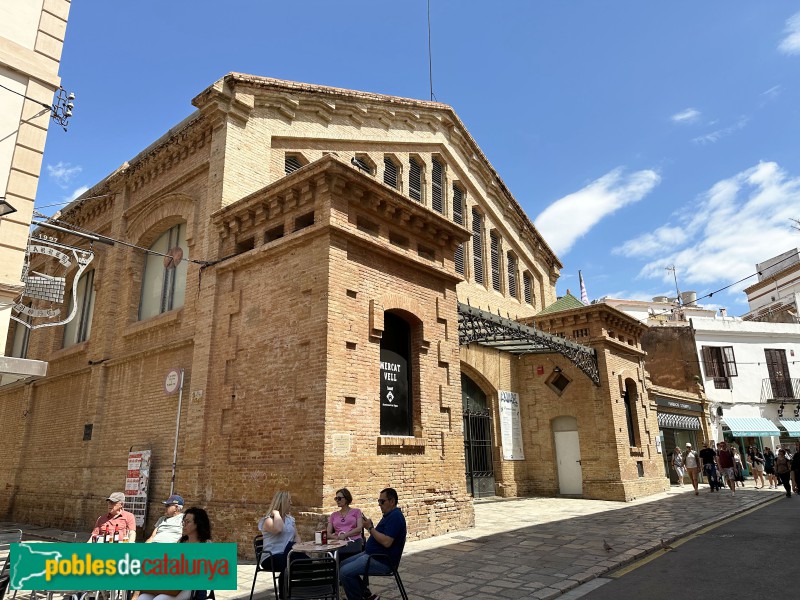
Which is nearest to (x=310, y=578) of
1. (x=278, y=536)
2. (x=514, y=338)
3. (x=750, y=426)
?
(x=278, y=536)

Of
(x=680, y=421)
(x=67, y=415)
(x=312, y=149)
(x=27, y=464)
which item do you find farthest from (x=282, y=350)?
(x=680, y=421)

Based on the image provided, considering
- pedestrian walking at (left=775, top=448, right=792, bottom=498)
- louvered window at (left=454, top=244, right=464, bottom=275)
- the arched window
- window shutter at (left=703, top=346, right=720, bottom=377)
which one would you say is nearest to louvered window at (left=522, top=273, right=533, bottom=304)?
louvered window at (left=454, top=244, right=464, bottom=275)

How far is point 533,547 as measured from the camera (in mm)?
8875

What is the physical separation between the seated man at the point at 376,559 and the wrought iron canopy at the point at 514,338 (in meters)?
7.15

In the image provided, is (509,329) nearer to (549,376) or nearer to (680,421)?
(549,376)

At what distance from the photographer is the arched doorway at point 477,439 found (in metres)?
16.0

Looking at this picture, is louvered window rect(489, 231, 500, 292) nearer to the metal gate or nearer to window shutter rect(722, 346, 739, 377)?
the metal gate

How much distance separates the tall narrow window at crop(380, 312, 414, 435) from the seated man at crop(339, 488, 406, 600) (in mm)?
4005

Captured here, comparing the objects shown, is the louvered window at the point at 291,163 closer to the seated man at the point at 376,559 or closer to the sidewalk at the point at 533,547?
the sidewalk at the point at 533,547

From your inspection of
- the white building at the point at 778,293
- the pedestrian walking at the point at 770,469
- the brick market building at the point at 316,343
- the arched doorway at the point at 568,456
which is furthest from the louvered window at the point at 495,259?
the white building at the point at 778,293

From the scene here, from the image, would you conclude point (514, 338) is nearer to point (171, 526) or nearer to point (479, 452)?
point (479, 452)

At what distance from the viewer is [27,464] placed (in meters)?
16.4

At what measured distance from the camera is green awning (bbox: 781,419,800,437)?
91.9 ft

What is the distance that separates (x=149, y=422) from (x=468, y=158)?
13.1m
